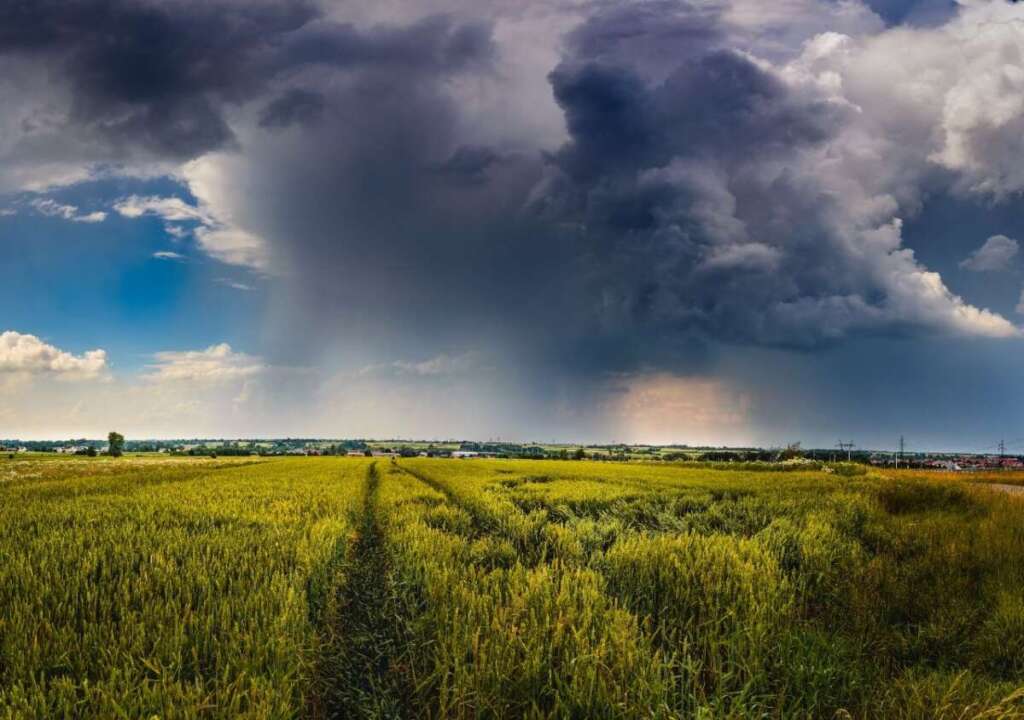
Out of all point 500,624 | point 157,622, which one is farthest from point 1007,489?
point 157,622

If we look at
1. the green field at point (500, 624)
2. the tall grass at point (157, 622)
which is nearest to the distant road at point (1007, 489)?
the green field at point (500, 624)

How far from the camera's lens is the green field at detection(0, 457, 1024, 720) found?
4.35m

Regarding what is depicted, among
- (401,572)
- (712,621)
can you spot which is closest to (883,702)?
(712,621)

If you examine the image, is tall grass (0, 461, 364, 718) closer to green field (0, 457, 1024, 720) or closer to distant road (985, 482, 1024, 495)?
green field (0, 457, 1024, 720)

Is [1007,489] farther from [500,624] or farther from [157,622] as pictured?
[157,622]

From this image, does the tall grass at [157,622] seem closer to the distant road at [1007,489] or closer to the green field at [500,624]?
the green field at [500,624]

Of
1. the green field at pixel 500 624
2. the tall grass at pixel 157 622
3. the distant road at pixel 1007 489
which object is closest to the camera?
the tall grass at pixel 157 622

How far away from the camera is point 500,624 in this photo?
543 centimetres

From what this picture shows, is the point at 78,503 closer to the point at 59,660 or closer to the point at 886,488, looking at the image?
the point at 59,660

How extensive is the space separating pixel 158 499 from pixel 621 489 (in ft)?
61.6

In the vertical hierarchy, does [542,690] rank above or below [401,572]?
above

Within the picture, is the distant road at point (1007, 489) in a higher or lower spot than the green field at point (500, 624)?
lower

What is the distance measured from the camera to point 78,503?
56.5 ft

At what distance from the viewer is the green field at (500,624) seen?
14.3ft
